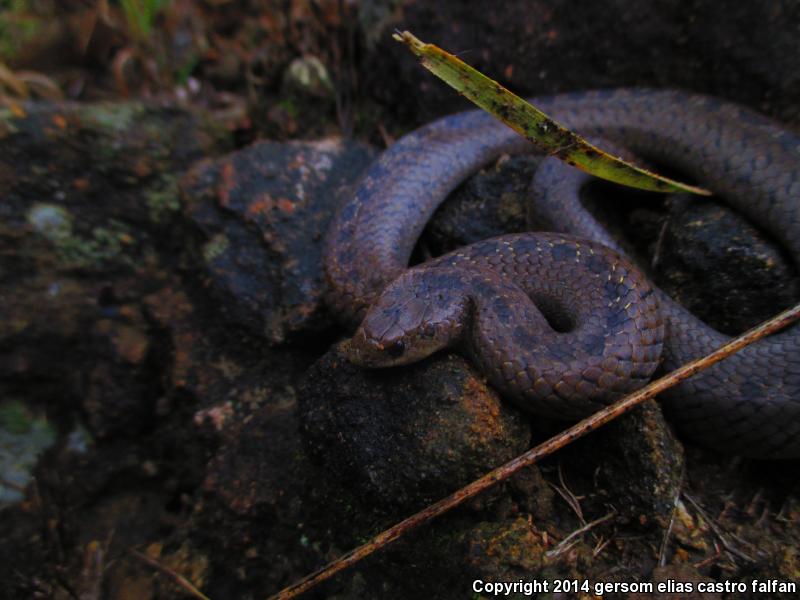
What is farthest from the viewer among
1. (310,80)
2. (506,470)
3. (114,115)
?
(310,80)

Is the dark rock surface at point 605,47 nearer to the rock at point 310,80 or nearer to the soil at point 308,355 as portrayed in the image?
the soil at point 308,355

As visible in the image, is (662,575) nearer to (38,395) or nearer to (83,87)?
(38,395)

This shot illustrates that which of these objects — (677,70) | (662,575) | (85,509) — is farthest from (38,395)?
(677,70)

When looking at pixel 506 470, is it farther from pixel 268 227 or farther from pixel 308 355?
pixel 268 227

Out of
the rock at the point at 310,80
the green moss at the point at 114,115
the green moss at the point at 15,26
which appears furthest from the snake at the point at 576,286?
the green moss at the point at 15,26

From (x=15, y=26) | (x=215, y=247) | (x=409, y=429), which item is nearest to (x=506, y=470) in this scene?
(x=409, y=429)

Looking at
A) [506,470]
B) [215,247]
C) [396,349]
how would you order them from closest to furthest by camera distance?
[506,470] → [396,349] → [215,247]

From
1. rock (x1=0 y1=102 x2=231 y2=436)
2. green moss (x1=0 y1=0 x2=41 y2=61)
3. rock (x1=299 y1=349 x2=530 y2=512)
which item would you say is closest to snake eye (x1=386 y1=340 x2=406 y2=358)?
rock (x1=299 y1=349 x2=530 y2=512)
